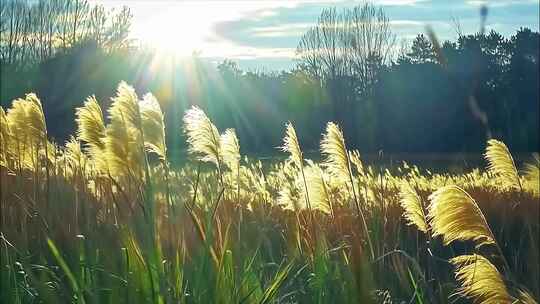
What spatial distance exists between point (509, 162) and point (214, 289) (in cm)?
177

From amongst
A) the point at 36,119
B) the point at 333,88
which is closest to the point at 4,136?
the point at 36,119

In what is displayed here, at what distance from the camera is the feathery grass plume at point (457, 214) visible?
10.1 ft

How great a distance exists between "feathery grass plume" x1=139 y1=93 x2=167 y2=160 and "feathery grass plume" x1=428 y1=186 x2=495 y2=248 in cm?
138

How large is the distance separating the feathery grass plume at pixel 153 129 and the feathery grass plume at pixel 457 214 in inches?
54.2

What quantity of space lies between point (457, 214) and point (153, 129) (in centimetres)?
151

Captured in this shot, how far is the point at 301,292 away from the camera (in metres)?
4.86

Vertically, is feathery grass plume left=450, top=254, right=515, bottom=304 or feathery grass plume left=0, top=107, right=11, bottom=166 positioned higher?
feathery grass plume left=0, top=107, right=11, bottom=166

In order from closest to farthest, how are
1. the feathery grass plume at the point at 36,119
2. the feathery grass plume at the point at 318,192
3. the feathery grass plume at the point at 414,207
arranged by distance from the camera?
the feathery grass plume at the point at 414,207, the feathery grass plume at the point at 318,192, the feathery grass plume at the point at 36,119

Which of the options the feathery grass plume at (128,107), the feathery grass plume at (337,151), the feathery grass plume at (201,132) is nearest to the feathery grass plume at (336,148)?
the feathery grass plume at (337,151)

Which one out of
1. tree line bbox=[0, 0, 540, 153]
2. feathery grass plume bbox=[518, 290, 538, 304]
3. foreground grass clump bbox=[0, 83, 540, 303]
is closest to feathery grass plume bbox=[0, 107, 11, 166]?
foreground grass clump bbox=[0, 83, 540, 303]

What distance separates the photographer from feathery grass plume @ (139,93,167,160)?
3861 mm

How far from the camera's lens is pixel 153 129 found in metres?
3.88

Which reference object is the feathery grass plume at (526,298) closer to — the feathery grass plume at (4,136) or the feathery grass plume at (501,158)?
the feathery grass plume at (501,158)

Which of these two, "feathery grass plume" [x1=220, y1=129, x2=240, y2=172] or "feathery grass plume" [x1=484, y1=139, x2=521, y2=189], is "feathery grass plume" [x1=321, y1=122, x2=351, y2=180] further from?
"feathery grass plume" [x1=484, y1=139, x2=521, y2=189]
